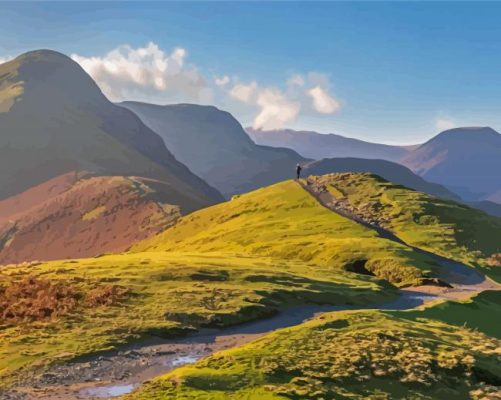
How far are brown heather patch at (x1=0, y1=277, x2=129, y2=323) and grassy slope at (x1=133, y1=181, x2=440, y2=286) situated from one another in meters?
45.5

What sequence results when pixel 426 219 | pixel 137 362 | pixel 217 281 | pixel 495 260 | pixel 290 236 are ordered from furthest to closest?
pixel 426 219
pixel 290 236
pixel 495 260
pixel 217 281
pixel 137 362

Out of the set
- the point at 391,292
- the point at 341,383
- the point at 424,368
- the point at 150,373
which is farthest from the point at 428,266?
the point at 150,373

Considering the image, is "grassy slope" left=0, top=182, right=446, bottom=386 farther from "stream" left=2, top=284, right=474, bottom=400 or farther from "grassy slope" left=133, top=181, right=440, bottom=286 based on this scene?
"stream" left=2, top=284, right=474, bottom=400

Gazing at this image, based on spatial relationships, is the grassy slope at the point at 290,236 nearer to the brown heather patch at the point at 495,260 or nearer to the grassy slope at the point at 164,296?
the grassy slope at the point at 164,296

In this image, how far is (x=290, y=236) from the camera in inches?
4454

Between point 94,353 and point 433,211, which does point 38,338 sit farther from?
point 433,211

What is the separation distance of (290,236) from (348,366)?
78.1m

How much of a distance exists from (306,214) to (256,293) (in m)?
78.1

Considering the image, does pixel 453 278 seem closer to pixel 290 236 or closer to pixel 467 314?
pixel 467 314

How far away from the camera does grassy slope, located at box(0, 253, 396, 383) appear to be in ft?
126

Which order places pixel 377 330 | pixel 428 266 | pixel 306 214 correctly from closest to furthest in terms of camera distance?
pixel 377 330, pixel 428 266, pixel 306 214

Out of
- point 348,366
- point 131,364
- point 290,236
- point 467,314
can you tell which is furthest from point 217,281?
point 290,236

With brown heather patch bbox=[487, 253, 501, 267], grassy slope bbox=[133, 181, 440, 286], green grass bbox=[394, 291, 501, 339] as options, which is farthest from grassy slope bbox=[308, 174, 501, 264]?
green grass bbox=[394, 291, 501, 339]

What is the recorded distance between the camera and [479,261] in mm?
100812
